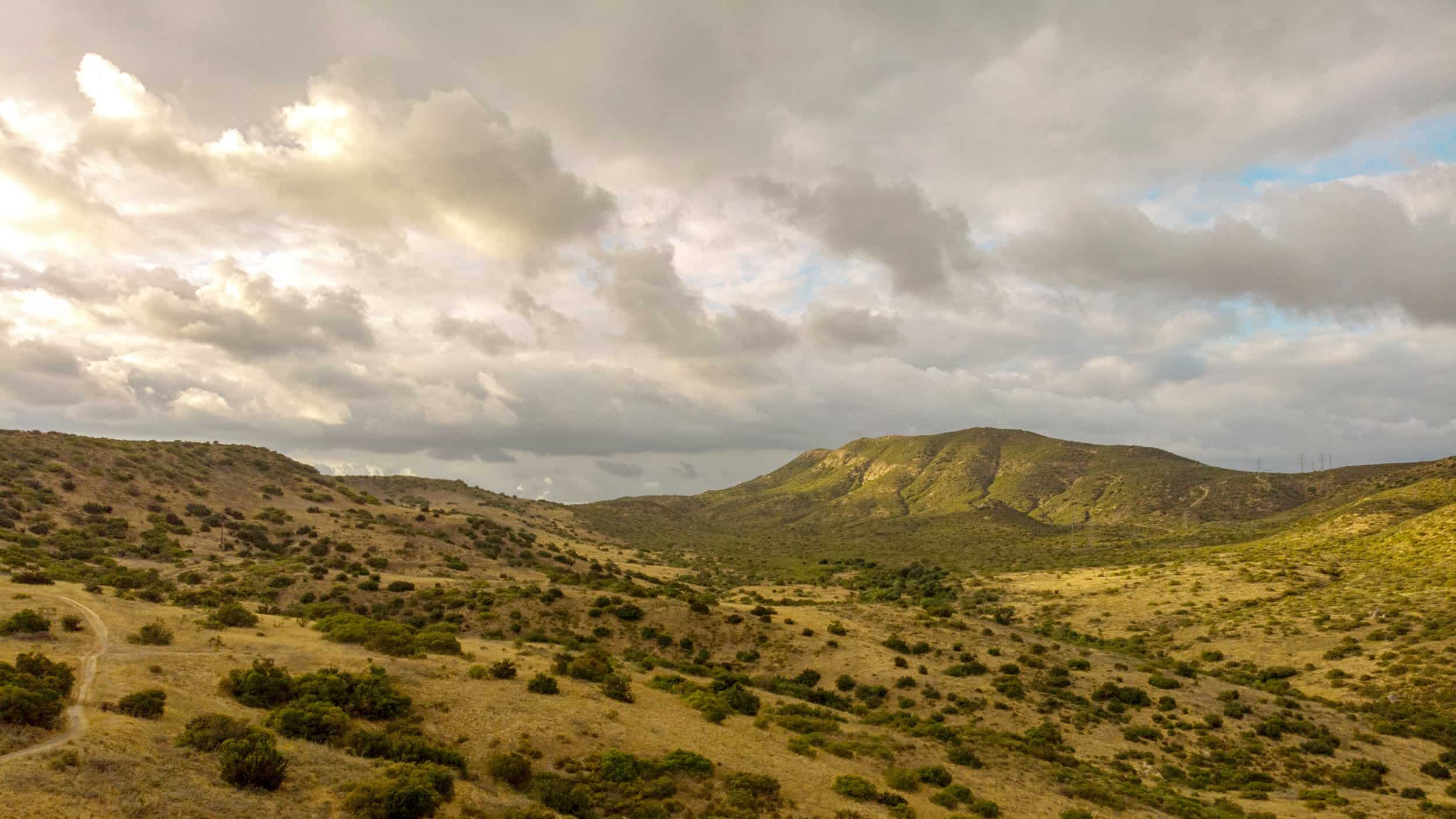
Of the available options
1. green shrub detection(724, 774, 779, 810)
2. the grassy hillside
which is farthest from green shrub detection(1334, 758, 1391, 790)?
green shrub detection(724, 774, 779, 810)

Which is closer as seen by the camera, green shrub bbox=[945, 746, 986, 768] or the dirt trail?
the dirt trail

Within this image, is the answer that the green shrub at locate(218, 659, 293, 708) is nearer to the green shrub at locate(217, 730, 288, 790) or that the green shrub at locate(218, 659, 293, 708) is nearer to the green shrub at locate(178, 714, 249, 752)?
the green shrub at locate(178, 714, 249, 752)

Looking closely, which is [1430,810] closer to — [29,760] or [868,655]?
[868,655]

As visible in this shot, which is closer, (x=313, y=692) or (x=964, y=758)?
(x=313, y=692)

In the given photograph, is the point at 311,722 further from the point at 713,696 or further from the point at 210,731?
the point at 713,696

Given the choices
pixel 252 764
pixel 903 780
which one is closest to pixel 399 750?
pixel 252 764

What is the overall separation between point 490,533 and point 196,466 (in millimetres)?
46883

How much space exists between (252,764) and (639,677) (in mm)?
23429

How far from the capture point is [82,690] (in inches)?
892

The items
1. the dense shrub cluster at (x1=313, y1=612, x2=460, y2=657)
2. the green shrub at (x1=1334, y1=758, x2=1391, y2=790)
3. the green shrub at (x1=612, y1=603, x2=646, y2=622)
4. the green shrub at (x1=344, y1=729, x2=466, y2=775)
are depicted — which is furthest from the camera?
the green shrub at (x1=612, y1=603, x2=646, y2=622)

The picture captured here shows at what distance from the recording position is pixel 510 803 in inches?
832

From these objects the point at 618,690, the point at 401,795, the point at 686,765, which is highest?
the point at 401,795

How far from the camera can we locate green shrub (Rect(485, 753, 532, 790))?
22.9m

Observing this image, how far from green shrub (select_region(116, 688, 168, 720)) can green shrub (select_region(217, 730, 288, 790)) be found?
4138 millimetres
